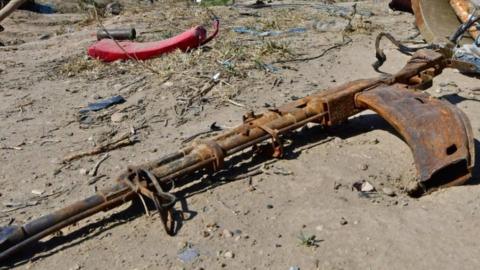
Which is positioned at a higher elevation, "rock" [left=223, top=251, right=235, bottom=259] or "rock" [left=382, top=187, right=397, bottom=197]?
"rock" [left=382, top=187, right=397, bottom=197]

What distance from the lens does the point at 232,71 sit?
4.73m

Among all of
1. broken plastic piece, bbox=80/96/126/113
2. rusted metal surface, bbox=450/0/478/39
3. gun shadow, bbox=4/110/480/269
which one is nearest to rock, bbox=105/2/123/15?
broken plastic piece, bbox=80/96/126/113

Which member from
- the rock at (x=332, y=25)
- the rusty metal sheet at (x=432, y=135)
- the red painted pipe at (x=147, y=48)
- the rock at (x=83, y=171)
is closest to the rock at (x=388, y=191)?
the rusty metal sheet at (x=432, y=135)

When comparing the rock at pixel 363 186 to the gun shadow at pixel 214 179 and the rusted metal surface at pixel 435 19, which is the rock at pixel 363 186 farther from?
the rusted metal surface at pixel 435 19

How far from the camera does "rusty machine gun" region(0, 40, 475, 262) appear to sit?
2555 mm

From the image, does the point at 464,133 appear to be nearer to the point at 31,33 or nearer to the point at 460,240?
the point at 460,240

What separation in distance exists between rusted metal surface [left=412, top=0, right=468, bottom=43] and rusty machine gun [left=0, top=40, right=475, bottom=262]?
5.58 ft

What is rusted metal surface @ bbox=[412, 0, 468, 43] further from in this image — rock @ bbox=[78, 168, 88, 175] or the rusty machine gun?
rock @ bbox=[78, 168, 88, 175]

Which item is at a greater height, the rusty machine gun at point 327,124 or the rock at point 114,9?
the rusty machine gun at point 327,124

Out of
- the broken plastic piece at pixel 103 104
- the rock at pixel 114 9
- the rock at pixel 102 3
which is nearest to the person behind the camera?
the broken plastic piece at pixel 103 104

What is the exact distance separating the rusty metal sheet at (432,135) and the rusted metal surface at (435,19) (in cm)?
213

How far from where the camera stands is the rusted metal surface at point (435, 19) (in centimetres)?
521

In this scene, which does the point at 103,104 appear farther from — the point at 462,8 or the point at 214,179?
the point at 462,8

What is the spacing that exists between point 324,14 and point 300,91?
303cm
